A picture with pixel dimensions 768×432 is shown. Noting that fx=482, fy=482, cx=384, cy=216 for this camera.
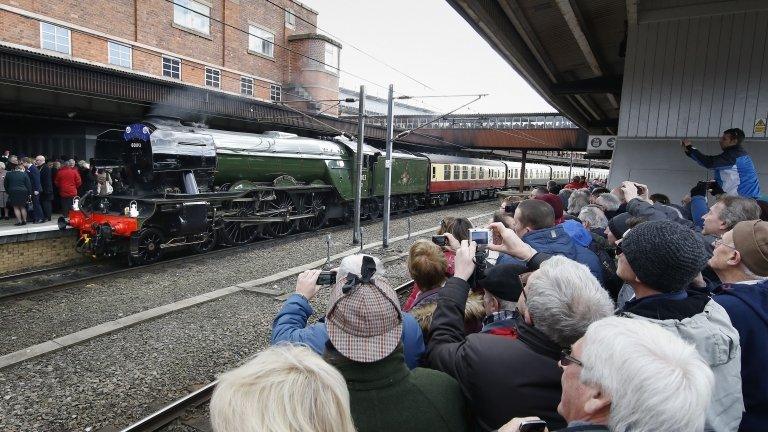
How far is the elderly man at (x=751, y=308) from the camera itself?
205 cm

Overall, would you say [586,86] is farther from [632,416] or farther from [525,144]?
[525,144]

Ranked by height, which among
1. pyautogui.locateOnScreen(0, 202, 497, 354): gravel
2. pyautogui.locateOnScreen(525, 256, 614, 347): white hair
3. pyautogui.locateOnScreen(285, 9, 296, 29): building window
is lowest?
pyautogui.locateOnScreen(0, 202, 497, 354): gravel

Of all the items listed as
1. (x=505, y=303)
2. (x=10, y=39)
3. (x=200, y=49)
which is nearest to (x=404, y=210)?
(x=200, y=49)

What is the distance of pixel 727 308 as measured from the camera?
6.99ft

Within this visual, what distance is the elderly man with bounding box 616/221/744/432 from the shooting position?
5.81ft

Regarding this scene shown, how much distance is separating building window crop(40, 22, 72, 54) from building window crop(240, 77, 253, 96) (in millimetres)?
8774

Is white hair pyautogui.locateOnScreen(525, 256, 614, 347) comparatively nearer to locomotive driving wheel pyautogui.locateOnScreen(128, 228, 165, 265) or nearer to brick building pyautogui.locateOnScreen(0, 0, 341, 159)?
locomotive driving wheel pyautogui.locateOnScreen(128, 228, 165, 265)

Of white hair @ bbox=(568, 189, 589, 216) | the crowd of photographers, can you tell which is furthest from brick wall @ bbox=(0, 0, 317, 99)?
the crowd of photographers

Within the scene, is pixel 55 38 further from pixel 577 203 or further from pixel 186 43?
pixel 577 203

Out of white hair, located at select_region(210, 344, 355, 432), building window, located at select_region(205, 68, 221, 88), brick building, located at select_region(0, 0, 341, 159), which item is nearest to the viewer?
white hair, located at select_region(210, 344, 355, 432)

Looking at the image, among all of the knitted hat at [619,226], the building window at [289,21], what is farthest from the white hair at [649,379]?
the building window at [289,21]

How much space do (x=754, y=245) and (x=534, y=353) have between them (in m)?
1.29

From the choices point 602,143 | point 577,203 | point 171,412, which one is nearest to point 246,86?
point 602,143

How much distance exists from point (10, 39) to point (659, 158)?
19.1 m
